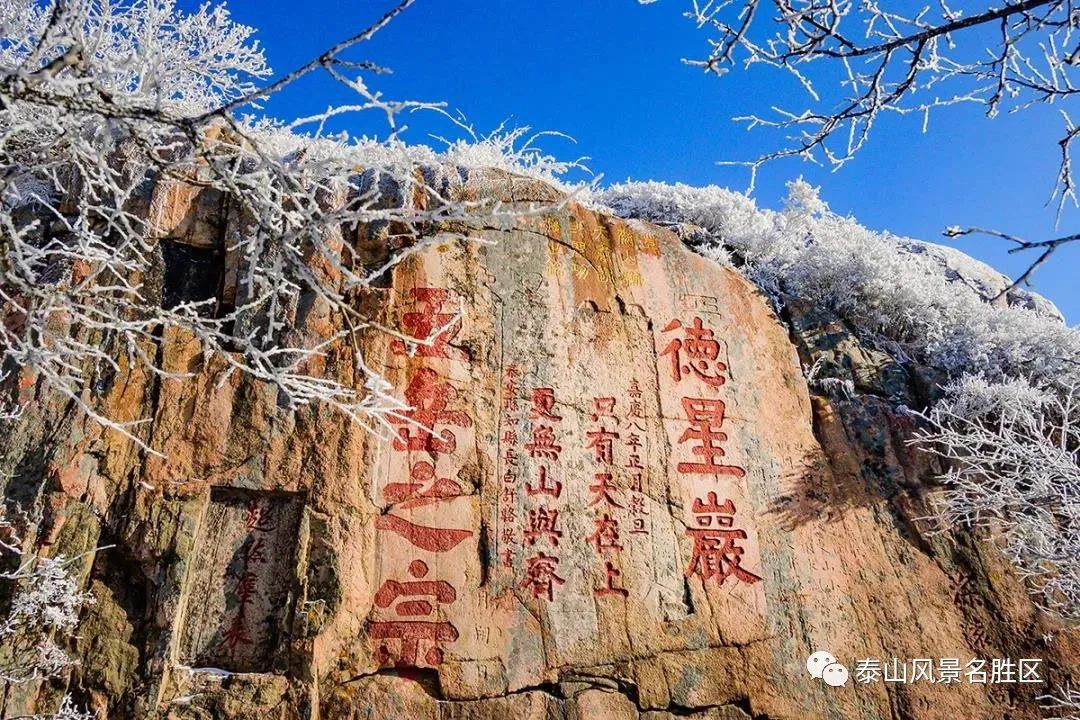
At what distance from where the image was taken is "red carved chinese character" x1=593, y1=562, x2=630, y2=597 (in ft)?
16.3

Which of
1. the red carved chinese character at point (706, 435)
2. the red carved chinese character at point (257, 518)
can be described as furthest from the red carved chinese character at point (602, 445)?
the red carved chinese character at point (257, 518)

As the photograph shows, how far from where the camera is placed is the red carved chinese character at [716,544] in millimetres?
5250

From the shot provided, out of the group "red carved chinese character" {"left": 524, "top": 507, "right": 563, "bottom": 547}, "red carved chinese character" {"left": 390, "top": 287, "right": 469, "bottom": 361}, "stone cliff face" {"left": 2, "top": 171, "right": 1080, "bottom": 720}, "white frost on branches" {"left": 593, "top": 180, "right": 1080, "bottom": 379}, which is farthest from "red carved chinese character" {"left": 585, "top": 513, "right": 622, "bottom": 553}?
"white frost on branches" {"left": 593, "top": 180, "right": 1080, "bottom": 379}

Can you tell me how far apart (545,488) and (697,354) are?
5.75ft

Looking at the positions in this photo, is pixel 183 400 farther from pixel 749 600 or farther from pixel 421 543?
pixel 749 600

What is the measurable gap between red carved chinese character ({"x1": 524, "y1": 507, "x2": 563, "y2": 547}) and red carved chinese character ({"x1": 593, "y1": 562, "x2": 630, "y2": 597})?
39 cm

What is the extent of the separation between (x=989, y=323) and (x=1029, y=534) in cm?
233

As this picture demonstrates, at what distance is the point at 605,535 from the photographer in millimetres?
5168

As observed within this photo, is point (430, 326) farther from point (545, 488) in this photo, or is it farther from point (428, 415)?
point (545, 488)

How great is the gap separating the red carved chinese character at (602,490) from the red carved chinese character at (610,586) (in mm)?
431

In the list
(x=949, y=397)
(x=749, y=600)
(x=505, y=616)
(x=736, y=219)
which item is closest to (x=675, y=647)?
(x=749, y=600)

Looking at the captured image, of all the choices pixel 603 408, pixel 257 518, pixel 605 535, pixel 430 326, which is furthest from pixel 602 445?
pixel 257 518

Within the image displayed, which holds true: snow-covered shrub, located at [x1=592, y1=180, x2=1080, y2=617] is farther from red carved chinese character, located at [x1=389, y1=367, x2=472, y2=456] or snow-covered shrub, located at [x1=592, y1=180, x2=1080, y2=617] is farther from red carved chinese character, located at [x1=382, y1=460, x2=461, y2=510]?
red carved chinese character, located at [x1=382, y1=460, x2=461, y2=510]

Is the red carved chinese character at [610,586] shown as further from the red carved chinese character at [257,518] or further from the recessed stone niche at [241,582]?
the red carved chinese character at [257,518]
